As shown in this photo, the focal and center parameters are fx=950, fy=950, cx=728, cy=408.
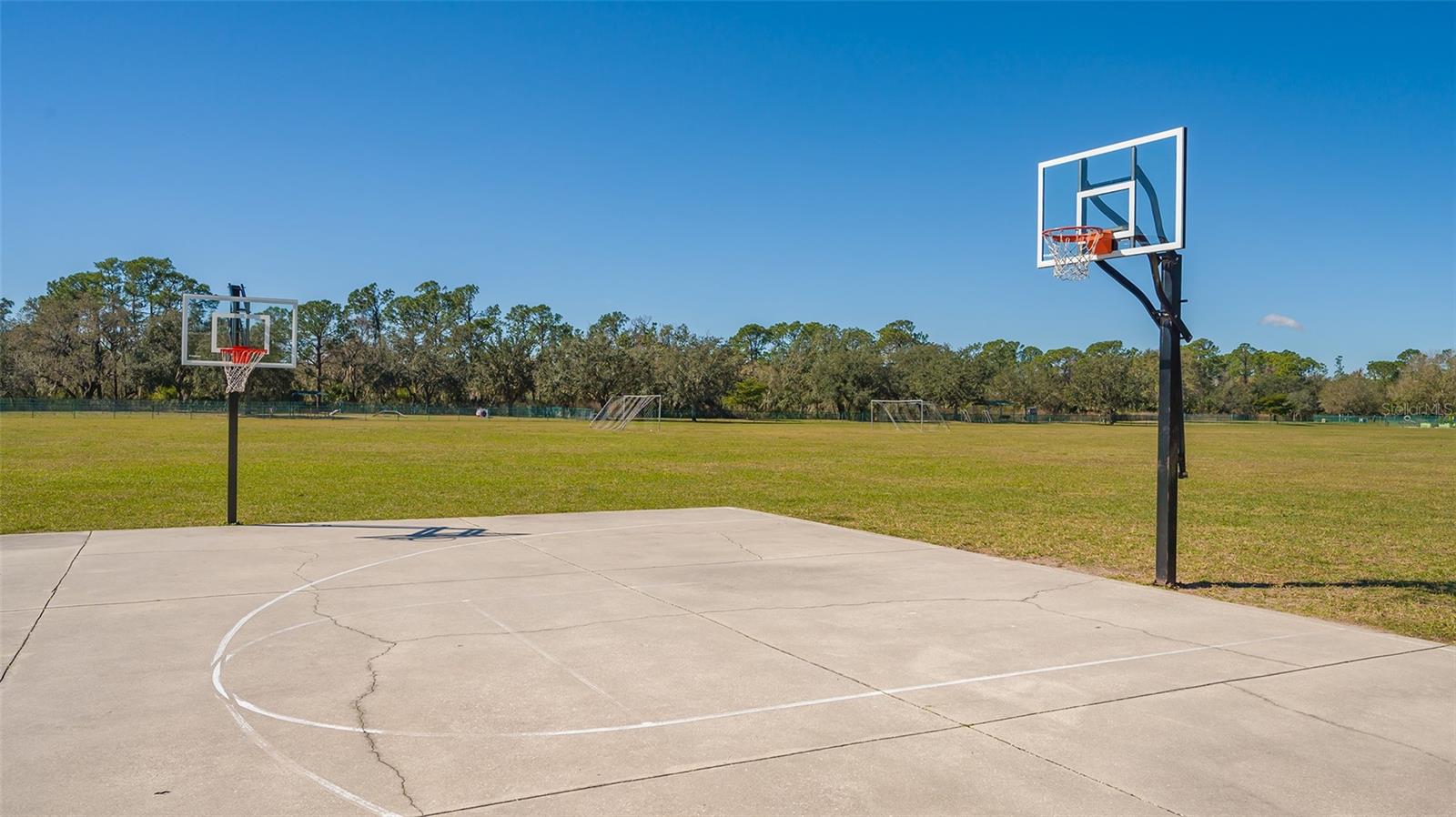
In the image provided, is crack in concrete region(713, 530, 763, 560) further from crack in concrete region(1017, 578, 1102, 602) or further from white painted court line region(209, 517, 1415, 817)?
white painted court line region(209, 517, 1415, 817)

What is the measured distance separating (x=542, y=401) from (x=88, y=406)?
46.3 metres

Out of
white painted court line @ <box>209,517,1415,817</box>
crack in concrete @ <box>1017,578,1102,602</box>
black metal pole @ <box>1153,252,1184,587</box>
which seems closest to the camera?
white painted court line @ <box>209,517,1415,817</box>

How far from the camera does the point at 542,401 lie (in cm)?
11569

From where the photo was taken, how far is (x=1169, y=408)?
10391mm

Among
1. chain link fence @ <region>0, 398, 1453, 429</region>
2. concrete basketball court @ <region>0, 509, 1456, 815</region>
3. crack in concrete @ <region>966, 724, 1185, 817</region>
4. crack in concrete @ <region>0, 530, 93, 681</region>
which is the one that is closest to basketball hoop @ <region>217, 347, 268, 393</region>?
crack in concrete @ <region>0, 530, 93, 681</region>

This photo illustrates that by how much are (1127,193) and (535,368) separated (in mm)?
113082

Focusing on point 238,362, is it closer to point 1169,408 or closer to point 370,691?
point 370,691

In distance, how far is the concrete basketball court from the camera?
4.61 metres

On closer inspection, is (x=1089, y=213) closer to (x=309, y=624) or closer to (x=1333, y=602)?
(x=1333, y=602)

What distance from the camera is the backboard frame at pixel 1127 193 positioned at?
9.99 m

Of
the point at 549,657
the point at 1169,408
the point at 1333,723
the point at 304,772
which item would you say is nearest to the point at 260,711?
the point at 304,772

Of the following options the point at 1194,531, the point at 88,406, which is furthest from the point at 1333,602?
the point at 88,406

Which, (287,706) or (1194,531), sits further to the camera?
(1194,531)

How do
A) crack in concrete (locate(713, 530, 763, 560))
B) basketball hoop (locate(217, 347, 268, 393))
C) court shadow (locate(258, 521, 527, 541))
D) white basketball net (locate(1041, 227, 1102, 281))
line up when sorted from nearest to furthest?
white basketball net (locate(1041, 227, 1102, 281)) < crack in concrete (locate(713, 530, 763, 560)) < court shadow (locate(258, 521, 527, 541)) < basketball hoop (locate(217, 347, 268, 393))
